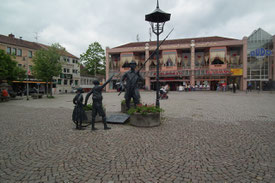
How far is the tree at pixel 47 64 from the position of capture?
20.5 m

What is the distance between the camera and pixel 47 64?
20.5 m

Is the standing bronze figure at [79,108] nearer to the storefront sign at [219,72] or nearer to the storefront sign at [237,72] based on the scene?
the storefront sign at [219,72]

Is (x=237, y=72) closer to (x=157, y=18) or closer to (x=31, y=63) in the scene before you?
(x=157, y=18)

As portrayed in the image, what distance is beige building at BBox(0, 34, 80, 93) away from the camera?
107 feet

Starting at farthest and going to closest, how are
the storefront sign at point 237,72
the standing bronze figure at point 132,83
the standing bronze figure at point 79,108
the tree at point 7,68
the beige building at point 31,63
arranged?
the storefront sign at point 237,72
the beige building at point 31,63
the tree at point 7,68
the standing bronze figure at point 132,83
the standing bronze figure at point 79,108

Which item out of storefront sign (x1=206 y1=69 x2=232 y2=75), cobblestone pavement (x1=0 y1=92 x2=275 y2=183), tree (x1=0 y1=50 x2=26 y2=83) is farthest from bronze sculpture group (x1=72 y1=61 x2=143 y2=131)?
storefront sign (x1=206 y1=69 x2=232 y2=75)

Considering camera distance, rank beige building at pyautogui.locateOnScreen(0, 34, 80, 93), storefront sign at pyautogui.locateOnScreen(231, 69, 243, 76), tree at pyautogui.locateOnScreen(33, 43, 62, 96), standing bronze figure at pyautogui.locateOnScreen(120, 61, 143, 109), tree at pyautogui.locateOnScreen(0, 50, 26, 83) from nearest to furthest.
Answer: standing bronze figure at pyautogui.locateOnScreen(120, 61, 143, 109)
tree at pyautogui.locateOnScreen(0, 50, 26, 83)
tree at pyautogui.locateOnScreen(33, 43, 62, 96)
beige building at pyautogui.locateOnScreen(0, 34, 80, 93)
storefront sign at pyautogui.locateOnScreen(231, 69, 243, 76)

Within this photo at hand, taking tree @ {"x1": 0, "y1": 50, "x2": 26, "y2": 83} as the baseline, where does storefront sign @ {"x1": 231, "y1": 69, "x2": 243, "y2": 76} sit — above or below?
above

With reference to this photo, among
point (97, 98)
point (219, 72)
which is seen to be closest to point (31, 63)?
point (97, 98)

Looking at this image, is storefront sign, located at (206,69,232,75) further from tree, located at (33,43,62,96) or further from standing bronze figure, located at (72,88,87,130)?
standing bronze figure, located at (72,88,87,130)

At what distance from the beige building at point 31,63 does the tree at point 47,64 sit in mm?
2350

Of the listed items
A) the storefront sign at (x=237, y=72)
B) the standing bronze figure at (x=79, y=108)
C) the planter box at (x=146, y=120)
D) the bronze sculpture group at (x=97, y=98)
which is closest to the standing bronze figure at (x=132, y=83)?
the bronze sculpture group at (x=97, y=98)

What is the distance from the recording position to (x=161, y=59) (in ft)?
122

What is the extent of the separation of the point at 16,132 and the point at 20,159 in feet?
8.50
